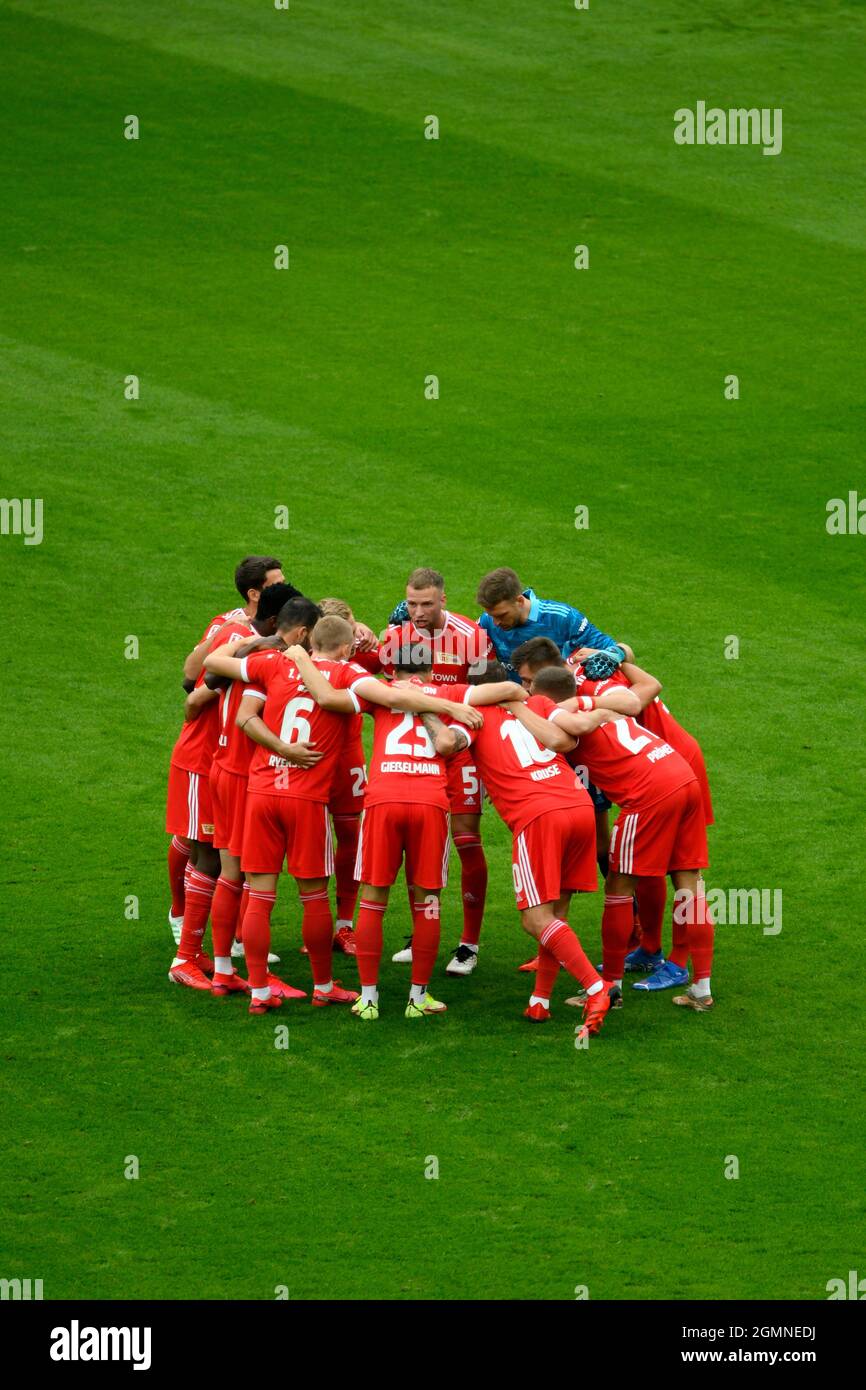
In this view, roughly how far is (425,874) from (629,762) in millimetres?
1211

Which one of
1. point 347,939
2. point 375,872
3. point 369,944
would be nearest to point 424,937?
point 369,944

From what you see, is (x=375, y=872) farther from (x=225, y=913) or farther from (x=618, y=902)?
(x=618, y=902)

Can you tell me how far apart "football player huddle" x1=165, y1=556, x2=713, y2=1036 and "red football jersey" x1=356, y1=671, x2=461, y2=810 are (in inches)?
0.4

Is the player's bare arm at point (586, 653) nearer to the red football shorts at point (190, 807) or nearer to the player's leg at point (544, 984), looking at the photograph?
the player's leg at point (544, 984)

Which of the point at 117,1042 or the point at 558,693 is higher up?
the point at 558,693

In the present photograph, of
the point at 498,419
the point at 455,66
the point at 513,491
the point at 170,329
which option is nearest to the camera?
the point at 513,491

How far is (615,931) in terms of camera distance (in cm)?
870

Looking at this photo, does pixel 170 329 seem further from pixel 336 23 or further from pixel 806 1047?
pixel 806 1047

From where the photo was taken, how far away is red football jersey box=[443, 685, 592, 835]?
335 inches

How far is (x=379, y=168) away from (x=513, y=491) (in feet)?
29.6

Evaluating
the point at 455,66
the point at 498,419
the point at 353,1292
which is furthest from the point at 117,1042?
the point at 455,66

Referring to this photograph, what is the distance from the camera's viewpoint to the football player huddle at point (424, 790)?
8.48 meters

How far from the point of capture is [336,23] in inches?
1105
